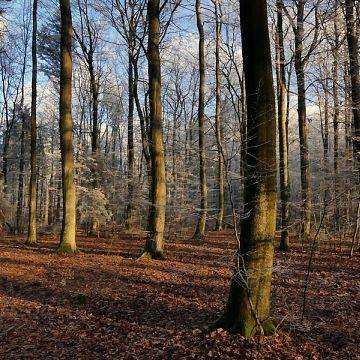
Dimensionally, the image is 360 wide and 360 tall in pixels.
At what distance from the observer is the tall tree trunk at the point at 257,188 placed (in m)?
5.23

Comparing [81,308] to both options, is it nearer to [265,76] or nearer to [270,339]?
[270,339]

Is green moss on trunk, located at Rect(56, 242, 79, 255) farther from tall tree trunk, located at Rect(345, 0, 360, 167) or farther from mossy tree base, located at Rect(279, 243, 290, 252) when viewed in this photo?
tall tree trunk, located at Rect(345, 0, 360, 167)

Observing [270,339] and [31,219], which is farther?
[31,219]

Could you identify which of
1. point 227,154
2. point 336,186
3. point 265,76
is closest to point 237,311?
point 227,154

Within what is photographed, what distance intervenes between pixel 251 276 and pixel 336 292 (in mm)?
3788

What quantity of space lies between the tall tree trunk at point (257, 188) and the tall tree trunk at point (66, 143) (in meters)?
9.16

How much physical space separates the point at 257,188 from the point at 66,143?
9.83 m

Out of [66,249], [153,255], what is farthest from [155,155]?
[66,249]

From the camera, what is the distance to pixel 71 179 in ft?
45.1

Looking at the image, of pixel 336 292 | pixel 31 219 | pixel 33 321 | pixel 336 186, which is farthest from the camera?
pixel 31 219

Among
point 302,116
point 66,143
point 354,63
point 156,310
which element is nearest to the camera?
point 156,310

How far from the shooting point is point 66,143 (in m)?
13.7

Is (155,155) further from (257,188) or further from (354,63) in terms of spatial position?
(257,188)

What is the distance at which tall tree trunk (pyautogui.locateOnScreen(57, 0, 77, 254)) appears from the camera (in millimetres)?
13516
